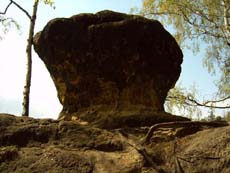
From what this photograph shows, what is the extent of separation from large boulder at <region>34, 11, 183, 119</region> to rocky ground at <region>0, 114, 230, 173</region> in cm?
102

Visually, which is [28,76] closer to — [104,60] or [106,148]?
[104,60]

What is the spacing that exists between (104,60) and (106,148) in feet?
5.14

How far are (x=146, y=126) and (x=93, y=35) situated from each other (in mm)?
1271

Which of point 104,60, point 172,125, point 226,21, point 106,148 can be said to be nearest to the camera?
point 106,148

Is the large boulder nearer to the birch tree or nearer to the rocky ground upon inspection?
the rocky ground

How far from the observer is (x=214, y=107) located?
14.0 meters

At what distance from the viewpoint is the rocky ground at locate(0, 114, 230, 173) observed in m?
3.50

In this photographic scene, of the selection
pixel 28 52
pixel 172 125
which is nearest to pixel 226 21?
pixel 28 52

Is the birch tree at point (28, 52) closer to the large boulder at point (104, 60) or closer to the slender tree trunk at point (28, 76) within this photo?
the slender tree trunk at point (28, 76)

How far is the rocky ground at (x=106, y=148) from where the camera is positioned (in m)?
3.50

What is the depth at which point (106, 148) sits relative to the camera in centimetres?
384

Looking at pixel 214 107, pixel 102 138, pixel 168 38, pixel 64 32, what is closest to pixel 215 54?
pixel 214 107

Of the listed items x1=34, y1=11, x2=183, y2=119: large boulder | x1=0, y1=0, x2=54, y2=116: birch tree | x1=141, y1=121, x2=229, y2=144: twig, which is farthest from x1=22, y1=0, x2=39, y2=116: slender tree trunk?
x1=141, y1=121, x2=229, y2=144: twig

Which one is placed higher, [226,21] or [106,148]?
[226,21]
